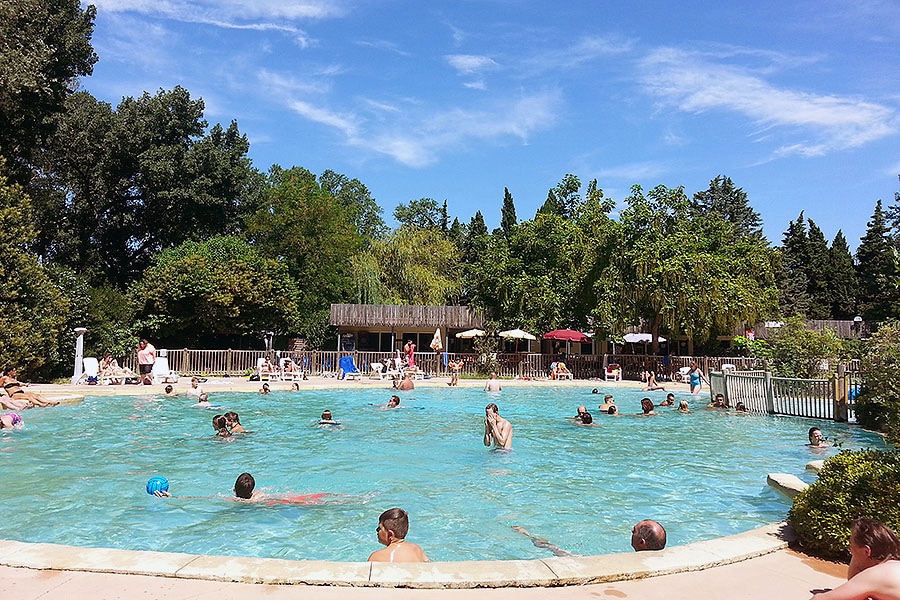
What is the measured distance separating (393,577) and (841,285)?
61224 mm

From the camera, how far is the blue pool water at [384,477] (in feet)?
25.7

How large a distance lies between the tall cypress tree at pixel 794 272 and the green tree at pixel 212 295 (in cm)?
3830

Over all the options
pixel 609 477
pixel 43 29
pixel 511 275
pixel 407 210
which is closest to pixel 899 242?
pixel 511 275

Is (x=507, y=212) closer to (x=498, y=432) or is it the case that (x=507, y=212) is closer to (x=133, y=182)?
(x=133, y=182)

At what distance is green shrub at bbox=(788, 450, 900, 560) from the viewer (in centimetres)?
540

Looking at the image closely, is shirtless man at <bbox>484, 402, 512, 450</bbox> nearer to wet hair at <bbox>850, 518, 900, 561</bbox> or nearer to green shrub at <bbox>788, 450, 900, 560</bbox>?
green shrub at <bbox>788, 450, 900, 560</bbox>

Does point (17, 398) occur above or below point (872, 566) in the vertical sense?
above

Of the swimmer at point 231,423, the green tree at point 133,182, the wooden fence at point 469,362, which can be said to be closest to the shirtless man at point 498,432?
the swimmer at point 231,423

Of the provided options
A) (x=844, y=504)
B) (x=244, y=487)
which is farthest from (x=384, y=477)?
(x=844, y=504)

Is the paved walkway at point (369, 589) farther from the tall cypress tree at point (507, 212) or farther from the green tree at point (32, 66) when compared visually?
the tall cypress tree at point (507, 212)

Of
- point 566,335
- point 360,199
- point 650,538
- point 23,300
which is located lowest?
point 650,538

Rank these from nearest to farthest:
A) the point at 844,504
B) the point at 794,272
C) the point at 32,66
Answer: the point at 844,504 → the point at 32,66 → the point at 794,272

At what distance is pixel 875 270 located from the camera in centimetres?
5328

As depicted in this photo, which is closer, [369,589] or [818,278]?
[369,589]
